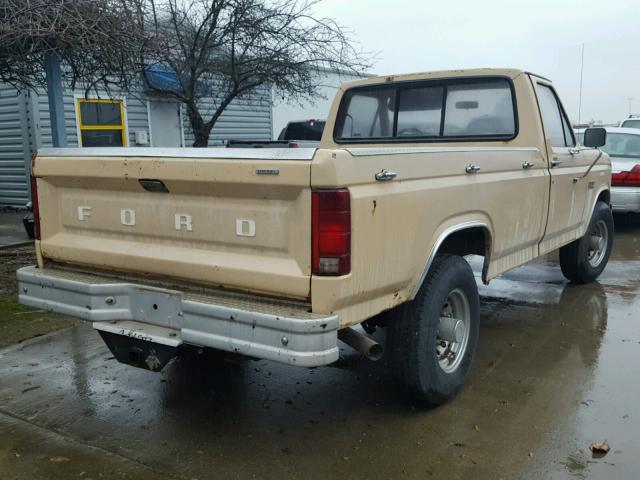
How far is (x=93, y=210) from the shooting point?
3.59 meters

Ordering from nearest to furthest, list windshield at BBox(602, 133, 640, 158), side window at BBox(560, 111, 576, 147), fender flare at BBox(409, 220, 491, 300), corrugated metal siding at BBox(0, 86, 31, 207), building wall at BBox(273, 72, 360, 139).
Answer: fender flare at BBox(409, 220, 491, 300)
side window at BBox(560, 111, 576, 147)
windshield at BBox(602, 133, 640, 158)
corrugated metal siding at BBox(0, 86, 31, 207)
building wall at BBox(273, 72, 360, 139)

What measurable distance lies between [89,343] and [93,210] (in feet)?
5.82

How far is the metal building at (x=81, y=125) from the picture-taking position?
12.4m

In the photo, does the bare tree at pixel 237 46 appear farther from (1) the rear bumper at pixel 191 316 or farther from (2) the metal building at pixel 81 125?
(1) the rear bumper at pixel 191 316

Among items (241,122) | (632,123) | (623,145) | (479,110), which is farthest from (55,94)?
(632,123)

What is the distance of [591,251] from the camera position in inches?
266

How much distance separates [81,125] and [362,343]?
36.7ft

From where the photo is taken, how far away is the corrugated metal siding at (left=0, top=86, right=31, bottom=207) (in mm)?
12477

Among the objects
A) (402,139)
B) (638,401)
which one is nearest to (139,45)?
(402,139)

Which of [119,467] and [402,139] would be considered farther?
[402,139]

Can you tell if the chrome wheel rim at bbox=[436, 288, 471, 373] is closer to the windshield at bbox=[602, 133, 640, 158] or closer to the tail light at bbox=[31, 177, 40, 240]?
the tail light at bbox=[31, 177, 40, 240]

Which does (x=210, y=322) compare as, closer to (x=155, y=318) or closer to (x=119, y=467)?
(x=155, y=318)

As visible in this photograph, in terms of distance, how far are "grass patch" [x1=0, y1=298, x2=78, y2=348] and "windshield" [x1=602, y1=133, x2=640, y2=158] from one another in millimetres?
9006

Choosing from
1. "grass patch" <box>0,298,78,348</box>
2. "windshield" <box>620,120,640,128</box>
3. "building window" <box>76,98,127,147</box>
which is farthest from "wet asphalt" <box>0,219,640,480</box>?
"windshield" <box>620,120,640,128</box>
